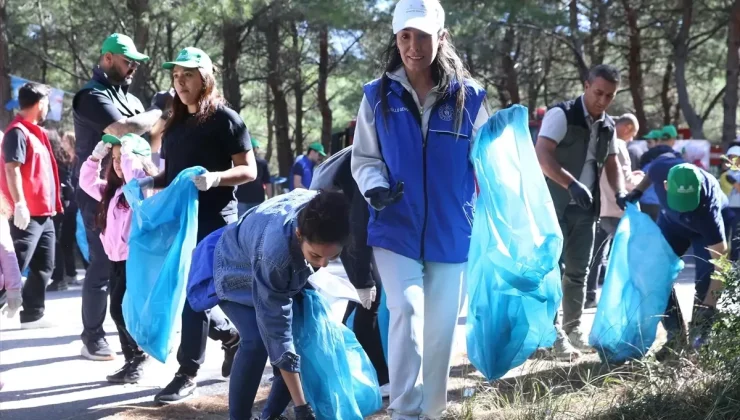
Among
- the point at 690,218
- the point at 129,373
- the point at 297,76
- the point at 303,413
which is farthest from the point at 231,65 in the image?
the point at 303,413

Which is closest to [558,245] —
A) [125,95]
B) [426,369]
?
[426,369]

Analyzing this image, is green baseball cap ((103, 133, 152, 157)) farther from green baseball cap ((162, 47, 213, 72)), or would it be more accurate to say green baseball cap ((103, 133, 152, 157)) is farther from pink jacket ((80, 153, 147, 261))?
green baseball cap ((162, 47, 213, 72))

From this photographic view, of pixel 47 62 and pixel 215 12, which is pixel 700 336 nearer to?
pixel 215 12

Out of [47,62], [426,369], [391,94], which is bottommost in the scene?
[426,369]

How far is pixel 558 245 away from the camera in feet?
13.4

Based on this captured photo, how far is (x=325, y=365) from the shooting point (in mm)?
3805

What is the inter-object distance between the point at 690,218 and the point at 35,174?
4.43 meters

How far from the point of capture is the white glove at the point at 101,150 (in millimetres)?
5406

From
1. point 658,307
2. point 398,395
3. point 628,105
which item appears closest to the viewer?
point 398,395

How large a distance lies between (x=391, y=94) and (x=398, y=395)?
124cm

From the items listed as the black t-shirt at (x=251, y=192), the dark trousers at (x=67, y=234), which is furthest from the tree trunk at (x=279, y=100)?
the dark trousers at (x=67, y=234)

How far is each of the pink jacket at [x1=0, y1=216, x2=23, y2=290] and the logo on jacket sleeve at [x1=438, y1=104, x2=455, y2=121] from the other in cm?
233

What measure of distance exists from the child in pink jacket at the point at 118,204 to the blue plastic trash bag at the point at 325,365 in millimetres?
1730

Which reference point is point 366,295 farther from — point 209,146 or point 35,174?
point 35,174
